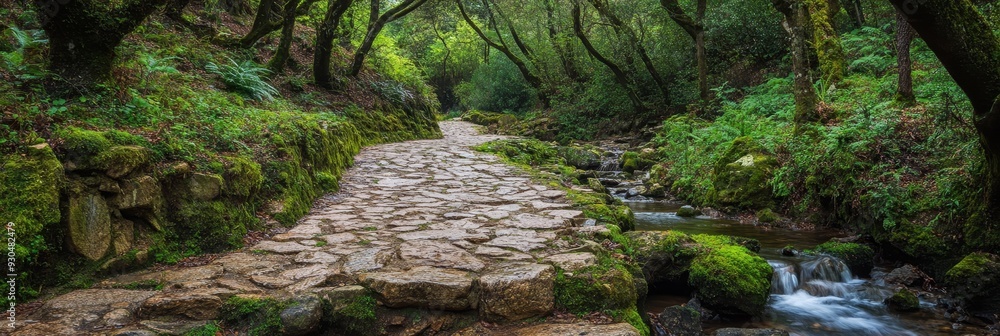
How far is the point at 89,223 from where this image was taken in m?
3.27

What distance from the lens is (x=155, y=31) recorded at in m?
8.13

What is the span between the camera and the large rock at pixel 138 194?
350 cm

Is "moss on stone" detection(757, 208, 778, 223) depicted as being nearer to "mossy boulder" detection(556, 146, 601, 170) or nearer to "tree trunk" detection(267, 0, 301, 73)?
"mossy boulder" detection(556, 146, 601, 170)

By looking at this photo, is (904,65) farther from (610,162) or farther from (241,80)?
(241,80)

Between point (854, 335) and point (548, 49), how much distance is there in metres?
19.1

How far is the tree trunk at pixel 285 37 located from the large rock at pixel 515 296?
25.7ft

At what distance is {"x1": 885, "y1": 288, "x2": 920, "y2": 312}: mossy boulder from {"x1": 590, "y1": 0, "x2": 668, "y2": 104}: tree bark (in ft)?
37.5

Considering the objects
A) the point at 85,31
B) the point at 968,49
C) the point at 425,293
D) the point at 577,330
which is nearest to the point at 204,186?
the point at 85,31

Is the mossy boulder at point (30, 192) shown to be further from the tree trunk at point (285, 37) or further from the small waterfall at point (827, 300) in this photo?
the tree trunk at point (285, 37)

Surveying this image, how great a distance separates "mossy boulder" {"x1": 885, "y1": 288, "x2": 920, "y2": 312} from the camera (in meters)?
4.97

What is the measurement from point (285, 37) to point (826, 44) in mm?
10849

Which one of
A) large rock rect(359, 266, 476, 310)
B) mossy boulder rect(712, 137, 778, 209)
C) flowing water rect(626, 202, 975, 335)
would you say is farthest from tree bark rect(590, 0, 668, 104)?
large rock rect(359, 266, 476, 310)

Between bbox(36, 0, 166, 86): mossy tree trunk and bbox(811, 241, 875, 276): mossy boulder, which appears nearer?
bbox(36, 0, 166, 86): mossy tree trunk

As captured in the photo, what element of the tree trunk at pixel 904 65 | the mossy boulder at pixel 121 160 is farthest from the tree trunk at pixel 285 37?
the tree trunk at pixel 904 65
